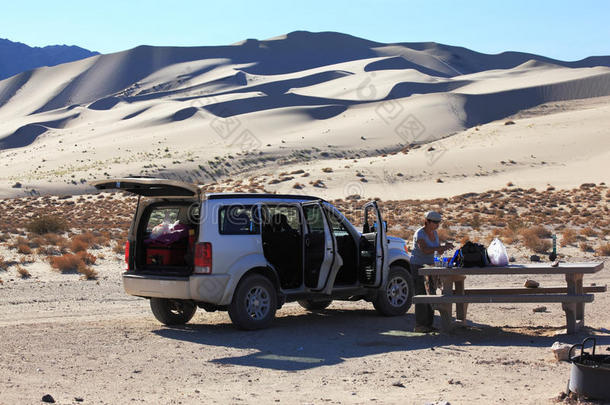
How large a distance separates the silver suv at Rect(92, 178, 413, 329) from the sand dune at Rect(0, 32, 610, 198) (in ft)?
138

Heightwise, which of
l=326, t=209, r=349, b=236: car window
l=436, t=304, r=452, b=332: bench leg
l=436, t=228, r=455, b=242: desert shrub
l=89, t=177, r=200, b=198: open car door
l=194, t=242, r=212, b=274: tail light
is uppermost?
l=89, t=177, r=200, b=198: open car door

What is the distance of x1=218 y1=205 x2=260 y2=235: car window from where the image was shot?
10.8m

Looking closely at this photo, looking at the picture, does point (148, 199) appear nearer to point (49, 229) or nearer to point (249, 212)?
point (249, 212)

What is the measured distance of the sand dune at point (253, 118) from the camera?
73125 millimetres

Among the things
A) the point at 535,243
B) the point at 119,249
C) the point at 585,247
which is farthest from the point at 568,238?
the point at 119,249

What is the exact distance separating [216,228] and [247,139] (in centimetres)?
8799

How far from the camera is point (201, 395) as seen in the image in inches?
305

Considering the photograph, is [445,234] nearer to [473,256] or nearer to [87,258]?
[87,258]

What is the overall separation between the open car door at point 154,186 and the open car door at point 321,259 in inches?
66.9

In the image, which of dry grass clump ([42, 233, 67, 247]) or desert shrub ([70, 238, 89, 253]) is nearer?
desert shrub ([70, 238, 89, 253])

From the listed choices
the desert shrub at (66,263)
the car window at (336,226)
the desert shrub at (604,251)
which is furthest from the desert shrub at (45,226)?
the car window at (336,226)

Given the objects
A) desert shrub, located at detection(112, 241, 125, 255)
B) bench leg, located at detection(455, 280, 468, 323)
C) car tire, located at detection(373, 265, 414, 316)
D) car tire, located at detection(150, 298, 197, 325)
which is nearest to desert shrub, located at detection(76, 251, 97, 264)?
desert shrub, located at detection(112, 241, 125, 255)

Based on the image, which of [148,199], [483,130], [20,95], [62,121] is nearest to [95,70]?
[20,95]

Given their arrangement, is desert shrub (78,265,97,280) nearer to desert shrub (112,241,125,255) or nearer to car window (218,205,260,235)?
desert shrub (112,241,125,255)
